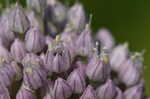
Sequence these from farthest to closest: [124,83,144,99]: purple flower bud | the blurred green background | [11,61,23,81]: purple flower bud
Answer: the blurred green background → [124,83,144,99]: purple flower bud → [11,61,23,81]: purple flower bud

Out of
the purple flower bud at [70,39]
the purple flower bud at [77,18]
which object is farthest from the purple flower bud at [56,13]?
the purple flower bud at [70,39]

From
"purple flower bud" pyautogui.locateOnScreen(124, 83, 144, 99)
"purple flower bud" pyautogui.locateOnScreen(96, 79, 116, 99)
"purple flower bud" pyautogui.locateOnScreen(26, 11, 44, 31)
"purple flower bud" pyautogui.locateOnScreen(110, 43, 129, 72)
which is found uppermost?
"purple flower bud" pyautogui.locateOnScreen(26, 11, 44, 31)

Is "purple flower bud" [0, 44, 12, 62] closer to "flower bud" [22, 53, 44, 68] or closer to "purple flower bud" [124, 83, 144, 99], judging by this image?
"flower bud" [22, 53, 44, 68]

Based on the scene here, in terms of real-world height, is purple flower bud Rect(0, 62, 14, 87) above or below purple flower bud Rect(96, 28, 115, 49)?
below

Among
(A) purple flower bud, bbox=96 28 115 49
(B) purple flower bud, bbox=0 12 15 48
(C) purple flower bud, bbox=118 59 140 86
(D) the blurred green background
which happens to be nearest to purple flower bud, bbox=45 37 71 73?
(B) purple flower bud, bbox=0 12 15 48

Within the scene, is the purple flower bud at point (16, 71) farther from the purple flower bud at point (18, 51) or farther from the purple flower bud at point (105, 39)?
the purple flower bud at point (105, 39)

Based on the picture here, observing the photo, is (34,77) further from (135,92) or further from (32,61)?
(135,92)
